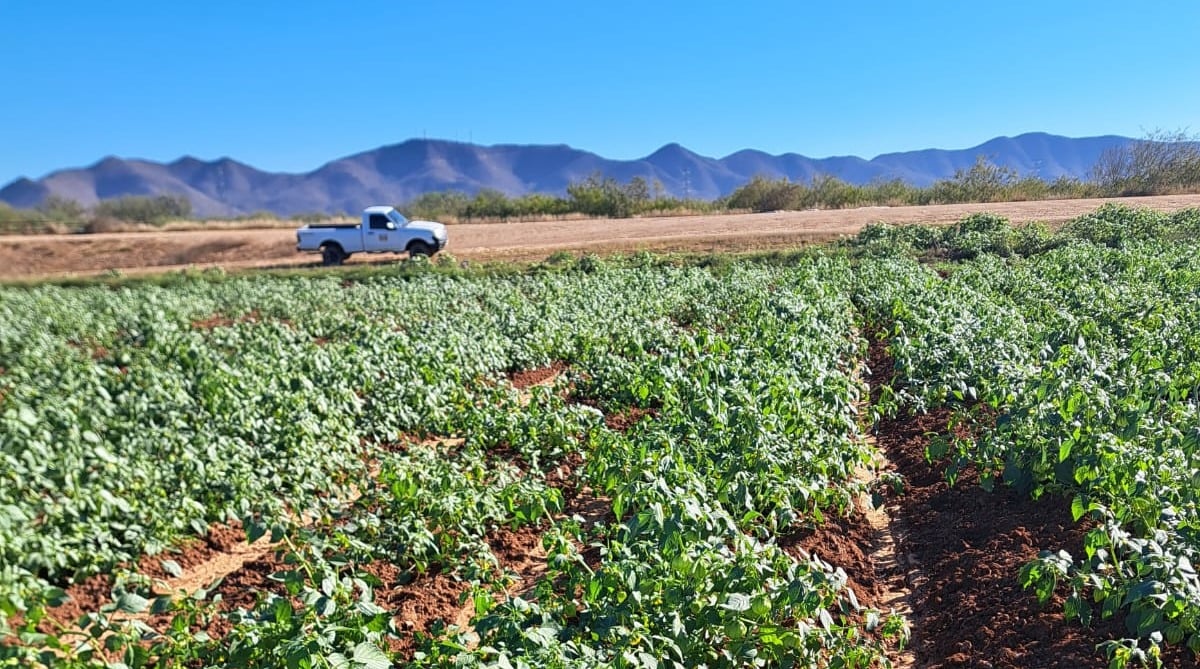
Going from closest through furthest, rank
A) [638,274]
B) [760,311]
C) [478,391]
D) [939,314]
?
[478,391] → [939,314] → [760,311] → [638,274]

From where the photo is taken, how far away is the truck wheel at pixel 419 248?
25.4m

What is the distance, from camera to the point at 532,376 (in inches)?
402

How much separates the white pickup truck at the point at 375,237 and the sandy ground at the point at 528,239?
0.85 meters

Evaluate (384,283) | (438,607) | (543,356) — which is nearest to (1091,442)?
(438,607)

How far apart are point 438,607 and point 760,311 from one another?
7.54 metres

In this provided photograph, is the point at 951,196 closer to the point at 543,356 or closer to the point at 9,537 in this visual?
the point at 543,356

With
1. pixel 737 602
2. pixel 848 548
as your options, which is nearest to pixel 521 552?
pixel 848 548

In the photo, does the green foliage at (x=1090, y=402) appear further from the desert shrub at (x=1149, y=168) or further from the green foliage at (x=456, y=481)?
the desert shrub at (x=1149, y=168)

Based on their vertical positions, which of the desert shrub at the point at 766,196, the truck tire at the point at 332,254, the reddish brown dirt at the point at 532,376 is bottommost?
the reddish brown dirt at the point at 532,376

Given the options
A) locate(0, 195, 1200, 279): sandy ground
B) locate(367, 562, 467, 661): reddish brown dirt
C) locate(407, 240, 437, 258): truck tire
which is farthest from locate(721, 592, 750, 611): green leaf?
locate(407, 240, 437, 258): truck tire

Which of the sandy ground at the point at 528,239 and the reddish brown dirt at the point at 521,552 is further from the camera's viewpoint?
the sandy ground at the point at 528,239

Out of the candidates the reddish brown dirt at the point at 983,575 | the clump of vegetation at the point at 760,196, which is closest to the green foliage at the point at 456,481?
the reddish brown dirt at the point at 983,575

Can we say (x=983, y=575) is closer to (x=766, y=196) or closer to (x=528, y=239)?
(x=528, y=239)

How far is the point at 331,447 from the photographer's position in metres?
6.68
